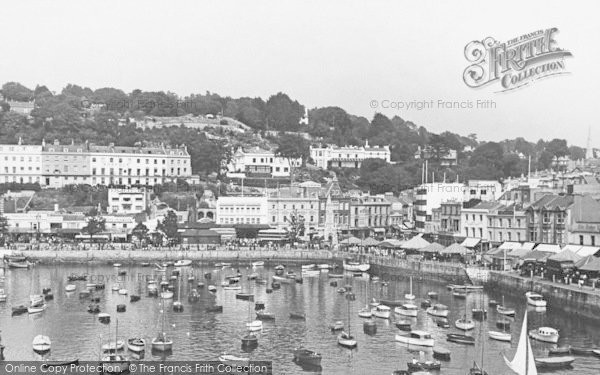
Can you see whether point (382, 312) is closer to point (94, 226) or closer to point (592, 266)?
point (592, 266)

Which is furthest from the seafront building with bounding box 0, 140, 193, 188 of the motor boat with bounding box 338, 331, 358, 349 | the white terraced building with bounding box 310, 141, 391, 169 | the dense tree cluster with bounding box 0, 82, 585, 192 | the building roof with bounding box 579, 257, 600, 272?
the motor boat with bounding box 338, 331, 358, 349

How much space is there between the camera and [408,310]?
169ft

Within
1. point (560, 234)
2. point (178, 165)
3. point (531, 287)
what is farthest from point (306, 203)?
point (531, 287)

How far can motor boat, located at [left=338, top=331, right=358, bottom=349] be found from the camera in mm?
42706

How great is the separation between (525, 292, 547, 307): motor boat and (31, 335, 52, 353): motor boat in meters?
28.2

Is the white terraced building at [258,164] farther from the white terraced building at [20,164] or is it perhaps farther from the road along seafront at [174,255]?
the road along seafront at [174,255]

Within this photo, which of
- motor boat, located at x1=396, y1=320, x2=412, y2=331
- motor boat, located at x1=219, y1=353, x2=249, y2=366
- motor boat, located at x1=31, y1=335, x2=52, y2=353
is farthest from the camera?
motor boat, located at x1=396, y1=320, x2=412, y2=331

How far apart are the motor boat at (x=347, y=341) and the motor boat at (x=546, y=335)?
9.05 metres

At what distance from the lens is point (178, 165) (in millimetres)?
113688

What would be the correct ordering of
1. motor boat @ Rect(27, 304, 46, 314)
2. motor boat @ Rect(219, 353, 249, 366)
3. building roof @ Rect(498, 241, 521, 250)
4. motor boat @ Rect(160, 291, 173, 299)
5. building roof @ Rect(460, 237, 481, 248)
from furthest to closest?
building roof @ Rect(460, 237, 481, 248)
building roof @ Rect(498, 241, 521, 250)
motor boat @ Rect(160, 291, 173, 299)
motor boat @ Rect(27, 304, 46, 314)
motor boat @ Rect(219, 353, 249, 366)

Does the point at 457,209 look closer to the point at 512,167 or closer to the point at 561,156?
the point at 512,167

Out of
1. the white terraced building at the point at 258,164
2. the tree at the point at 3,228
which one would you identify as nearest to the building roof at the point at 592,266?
the tree at the point at 3,228

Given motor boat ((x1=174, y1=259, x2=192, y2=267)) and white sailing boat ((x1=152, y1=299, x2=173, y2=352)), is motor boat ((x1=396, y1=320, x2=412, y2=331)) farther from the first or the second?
motor boat ((x1=174, y1=259, x2=192, y2=267))

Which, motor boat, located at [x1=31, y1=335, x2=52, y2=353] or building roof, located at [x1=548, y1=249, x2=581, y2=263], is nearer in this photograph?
motor boat, located at [x1=31, y1=335, x2=52, y2=353]
